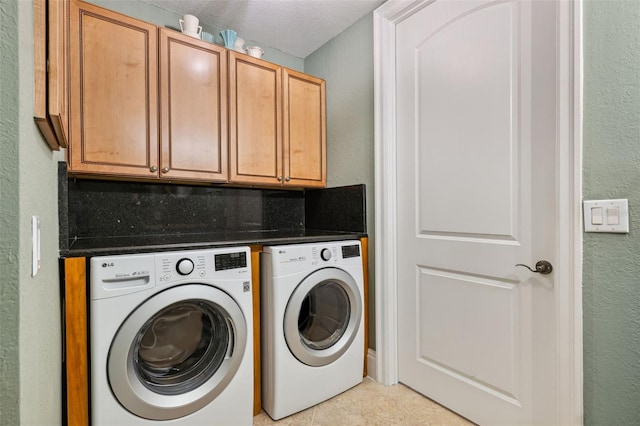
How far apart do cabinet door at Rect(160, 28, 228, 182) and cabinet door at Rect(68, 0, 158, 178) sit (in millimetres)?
60

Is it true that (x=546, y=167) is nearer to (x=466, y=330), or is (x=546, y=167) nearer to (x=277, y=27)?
(x=466, y=330)

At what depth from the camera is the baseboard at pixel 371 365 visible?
6.73 feet

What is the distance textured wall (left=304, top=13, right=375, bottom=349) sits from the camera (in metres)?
2.12

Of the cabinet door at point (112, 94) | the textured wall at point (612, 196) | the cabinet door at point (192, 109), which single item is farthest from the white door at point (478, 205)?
the cabinet door at point (112, 94)

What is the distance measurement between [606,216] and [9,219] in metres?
1.66

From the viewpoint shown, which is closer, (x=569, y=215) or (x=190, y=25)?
(x=569, y=215)

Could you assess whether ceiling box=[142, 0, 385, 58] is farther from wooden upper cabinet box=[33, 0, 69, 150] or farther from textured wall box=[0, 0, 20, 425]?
textured wall box=[0, 0, 20, 425]

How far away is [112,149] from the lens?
1622 millimetres

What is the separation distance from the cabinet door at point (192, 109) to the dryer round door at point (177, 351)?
75 centimetres

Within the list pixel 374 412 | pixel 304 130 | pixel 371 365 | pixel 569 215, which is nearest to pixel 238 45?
pixel 304 130

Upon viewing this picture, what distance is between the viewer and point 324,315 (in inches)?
77.9

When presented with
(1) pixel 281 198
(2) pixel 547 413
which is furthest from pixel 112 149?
(2) pixel 547 413

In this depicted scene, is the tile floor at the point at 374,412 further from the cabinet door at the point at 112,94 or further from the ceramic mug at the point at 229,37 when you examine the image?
the ceramic mug at the point at 229,37

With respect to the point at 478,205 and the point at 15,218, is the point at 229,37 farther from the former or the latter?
the point at 15,218
